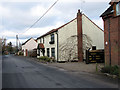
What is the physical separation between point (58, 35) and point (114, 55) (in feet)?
33.7

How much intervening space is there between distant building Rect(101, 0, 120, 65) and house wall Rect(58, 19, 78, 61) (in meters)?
8.35

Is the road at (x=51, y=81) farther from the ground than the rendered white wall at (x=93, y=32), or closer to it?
closer to it

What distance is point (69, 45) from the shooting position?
2086 centimetres

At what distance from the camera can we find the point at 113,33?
12102mm

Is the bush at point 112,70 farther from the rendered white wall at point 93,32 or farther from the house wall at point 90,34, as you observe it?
the rendered white wall at point 93,32

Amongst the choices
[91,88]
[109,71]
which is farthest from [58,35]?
[91,88]

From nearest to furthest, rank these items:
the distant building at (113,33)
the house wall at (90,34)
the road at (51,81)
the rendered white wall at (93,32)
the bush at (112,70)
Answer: the road at (51,81) → the bush at (112,70) → the distant building at (113,33) → the house wall at (90,34) → the rendered white wall at (93,32)

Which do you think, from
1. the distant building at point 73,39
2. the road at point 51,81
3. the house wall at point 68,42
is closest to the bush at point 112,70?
the road at point 51,81

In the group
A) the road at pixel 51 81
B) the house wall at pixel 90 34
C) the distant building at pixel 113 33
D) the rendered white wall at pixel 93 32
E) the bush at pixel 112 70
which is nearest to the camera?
the road at pixel 51 81

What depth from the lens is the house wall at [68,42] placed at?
20.4 meters

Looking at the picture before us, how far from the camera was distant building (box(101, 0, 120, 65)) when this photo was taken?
11.6 meters

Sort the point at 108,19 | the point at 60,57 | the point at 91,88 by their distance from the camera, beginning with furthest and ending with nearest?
1. the point at 60,57
2. the point at 108,19
3. the point at 91,88

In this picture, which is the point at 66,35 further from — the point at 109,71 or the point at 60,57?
the point at 109,71

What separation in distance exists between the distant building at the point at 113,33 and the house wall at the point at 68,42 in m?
8.35
